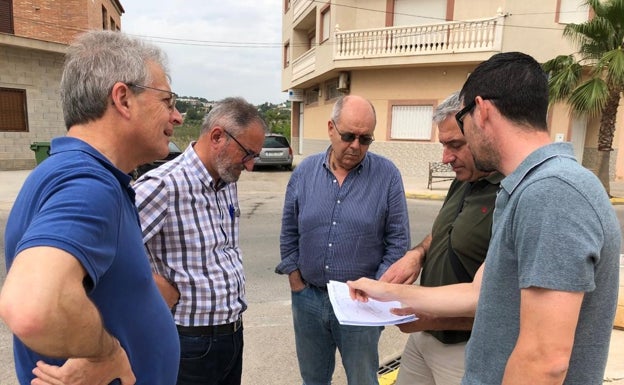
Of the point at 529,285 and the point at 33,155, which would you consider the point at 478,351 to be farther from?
the point at 33,155

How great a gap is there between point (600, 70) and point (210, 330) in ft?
39.1

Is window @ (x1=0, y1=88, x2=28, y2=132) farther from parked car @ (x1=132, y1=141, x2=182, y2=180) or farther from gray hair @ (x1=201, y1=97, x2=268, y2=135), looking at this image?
gray hair @ (x1=201, y1=97, x2=268, y2=135)

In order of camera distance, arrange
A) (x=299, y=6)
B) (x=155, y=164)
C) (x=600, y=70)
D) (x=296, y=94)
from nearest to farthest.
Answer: (x=600, y=70) < (x=155, y=164) < (x=299, y=6) < (x=296, y=94)

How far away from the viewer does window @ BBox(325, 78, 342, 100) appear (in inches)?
754

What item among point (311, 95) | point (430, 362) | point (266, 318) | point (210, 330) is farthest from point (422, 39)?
point (210, 330)

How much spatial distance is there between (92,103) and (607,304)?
59.4 inches

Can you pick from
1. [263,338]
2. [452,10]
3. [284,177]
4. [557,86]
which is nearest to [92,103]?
[263,338]

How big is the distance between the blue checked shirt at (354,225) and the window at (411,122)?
544 inches

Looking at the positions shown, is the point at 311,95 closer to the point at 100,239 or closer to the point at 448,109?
the point at 448,109

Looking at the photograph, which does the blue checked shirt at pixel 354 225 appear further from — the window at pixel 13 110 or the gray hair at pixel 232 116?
the window at pixel 13 110

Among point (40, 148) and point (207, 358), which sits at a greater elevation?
point (40, 148)

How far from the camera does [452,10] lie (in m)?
15.2

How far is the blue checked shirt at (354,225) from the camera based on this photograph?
2.37 meters

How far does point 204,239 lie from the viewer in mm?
1926
